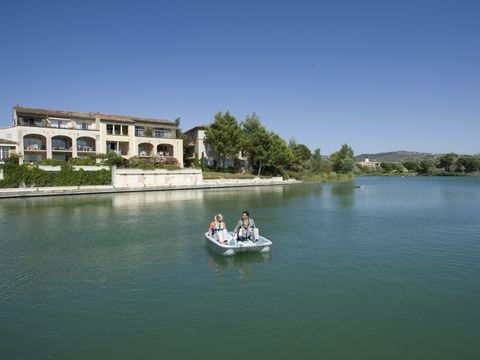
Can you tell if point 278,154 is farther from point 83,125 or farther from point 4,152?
point 4,152

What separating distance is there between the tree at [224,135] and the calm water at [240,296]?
5216 centimetres

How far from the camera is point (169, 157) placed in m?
70.2

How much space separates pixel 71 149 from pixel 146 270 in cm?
5270

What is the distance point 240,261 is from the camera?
15492 mm

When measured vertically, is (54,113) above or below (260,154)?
above

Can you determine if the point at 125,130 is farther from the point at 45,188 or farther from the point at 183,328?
the point at 183,328

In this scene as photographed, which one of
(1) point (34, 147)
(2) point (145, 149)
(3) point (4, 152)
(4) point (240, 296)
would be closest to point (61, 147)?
(1) point (34, 147)

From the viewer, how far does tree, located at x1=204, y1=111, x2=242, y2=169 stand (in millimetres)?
73250

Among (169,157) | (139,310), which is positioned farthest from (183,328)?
(169,157)

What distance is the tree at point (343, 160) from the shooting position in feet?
344

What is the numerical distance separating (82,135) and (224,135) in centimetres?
2605

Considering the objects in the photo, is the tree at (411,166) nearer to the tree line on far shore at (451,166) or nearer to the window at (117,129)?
the tree line on far shore at (451,166)

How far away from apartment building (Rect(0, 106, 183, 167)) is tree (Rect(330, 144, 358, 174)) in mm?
52383

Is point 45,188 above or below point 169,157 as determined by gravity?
below
